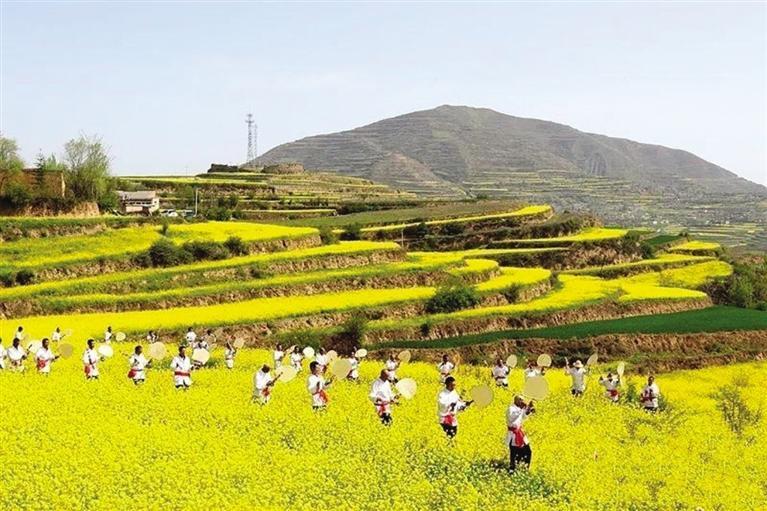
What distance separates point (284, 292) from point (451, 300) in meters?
11.2

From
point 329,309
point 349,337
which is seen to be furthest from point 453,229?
point 349,337

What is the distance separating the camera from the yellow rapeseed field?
15.0m

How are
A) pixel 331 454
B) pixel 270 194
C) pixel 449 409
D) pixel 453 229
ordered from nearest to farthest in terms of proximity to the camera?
pixel 331 454 → pixel 449 409 → pixel 453 229 → pixel 270 194

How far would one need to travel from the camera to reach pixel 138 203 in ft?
307

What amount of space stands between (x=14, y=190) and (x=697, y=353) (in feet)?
159

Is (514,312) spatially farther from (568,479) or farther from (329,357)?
(568,479)

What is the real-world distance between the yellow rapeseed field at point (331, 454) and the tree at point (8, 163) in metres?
38.1

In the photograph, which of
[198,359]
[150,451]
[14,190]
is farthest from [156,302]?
[150,451]

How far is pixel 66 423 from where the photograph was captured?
65.0 feet

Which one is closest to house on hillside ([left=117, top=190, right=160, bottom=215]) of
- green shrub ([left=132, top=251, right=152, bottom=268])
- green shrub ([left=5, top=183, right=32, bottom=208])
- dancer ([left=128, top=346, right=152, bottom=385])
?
green shrub ([left=5, top=183, right=32, bottom=208])

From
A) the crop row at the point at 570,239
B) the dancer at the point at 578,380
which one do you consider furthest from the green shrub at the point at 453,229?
the dancer at the point at 578,380

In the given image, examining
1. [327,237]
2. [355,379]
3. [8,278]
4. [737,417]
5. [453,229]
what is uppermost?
[453,229]

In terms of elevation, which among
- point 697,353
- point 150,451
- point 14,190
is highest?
point 14,190

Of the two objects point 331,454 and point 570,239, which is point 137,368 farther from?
point 570,239
